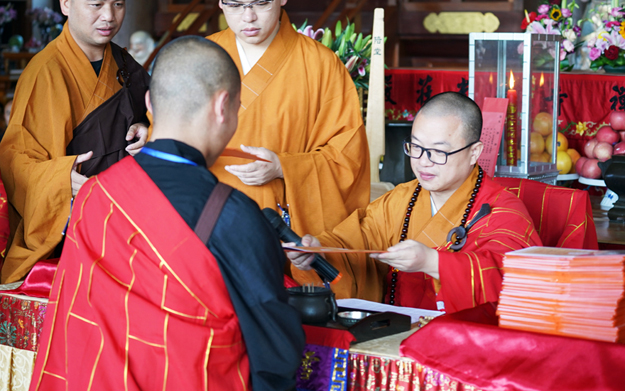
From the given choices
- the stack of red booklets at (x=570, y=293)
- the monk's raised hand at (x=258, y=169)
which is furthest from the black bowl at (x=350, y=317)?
the monk's raised hand at (x=258, y=169)

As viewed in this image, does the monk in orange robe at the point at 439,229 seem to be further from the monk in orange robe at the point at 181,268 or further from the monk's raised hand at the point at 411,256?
the monk in orange robe at the point at 181,268

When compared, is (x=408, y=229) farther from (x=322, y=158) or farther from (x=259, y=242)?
(x=259, y=242)

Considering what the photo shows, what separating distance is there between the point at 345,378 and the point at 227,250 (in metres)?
0.50

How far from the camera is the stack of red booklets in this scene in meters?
1.37

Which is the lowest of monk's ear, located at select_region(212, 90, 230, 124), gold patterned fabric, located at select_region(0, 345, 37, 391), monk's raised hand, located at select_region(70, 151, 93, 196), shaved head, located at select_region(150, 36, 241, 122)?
gold patterned fabric, located at select_region(0, 345, 37, 391)

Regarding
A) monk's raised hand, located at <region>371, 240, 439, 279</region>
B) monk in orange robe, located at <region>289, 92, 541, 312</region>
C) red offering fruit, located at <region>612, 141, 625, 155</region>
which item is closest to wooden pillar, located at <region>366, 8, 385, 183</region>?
red offering fruit, located at <region>612, 141, 625, 155</region>

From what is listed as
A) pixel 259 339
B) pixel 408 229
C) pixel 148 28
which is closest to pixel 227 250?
pixel 259 339

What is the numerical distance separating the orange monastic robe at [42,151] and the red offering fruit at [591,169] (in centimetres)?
294

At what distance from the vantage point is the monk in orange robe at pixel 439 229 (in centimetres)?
181

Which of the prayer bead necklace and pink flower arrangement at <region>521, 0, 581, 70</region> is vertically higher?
pink flower arrangement at <region>521, 0, 581, 70</region>

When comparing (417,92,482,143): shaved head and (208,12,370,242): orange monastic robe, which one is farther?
(208,12,370,242): orange monastic robe

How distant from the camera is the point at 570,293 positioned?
139 cm

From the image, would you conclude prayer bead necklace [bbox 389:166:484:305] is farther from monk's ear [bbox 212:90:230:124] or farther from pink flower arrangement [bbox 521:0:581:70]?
pink flower arrangement [bbox 521:0:581:70]

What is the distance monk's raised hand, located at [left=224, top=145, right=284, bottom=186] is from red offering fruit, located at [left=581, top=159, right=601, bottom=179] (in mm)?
2578
